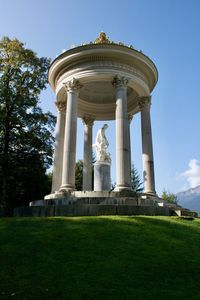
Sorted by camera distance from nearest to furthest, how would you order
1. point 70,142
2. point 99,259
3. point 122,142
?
point 99,259
point 122,142
point 70,142

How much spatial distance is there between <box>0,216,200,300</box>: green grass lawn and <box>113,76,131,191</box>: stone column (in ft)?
23.6

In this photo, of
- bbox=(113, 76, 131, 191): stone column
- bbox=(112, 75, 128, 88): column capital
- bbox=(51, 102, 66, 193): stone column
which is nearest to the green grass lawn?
bbox=(113, 76, 131, 191): stone column

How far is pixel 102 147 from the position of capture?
2611cm

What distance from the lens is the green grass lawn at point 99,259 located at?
289 inches

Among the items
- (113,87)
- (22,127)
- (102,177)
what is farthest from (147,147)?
(22,127)

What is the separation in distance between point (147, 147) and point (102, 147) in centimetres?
379

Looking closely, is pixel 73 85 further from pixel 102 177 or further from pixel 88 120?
pixel 102 177

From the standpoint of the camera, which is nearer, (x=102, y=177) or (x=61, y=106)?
(x=102, y=177)

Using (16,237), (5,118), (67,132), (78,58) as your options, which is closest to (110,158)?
(67,132)

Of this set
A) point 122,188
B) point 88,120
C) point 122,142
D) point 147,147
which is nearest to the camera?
point 122,188

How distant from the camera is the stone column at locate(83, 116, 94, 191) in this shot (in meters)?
29.2

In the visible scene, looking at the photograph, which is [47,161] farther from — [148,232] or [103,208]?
[148,232]

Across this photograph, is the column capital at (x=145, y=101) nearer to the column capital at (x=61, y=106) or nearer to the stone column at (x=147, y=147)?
the stone column at (x=147, y=147)

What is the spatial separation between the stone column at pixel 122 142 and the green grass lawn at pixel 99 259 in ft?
23.6
